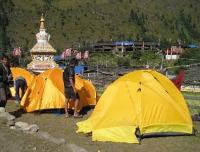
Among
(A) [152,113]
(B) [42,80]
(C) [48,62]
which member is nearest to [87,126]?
(A) [152,113]

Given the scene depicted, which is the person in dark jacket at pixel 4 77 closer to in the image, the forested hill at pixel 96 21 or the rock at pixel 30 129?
the rock at pixel 30 129

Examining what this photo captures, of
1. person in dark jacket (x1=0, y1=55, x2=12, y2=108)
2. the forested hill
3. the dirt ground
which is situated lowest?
the dirt ground

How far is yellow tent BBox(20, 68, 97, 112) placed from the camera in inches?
430

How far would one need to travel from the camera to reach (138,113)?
808cm

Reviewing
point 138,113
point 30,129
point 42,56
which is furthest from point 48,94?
point 42,56

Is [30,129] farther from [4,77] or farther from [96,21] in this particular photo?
[96,21]

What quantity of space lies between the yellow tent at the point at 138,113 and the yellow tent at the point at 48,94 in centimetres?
240

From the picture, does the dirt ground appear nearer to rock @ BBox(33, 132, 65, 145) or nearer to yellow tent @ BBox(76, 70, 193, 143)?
rock @ BBox(33, 132, 65, 145)

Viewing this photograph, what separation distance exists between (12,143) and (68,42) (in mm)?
111044

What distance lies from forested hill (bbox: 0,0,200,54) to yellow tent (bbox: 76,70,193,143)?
90499 millimetres

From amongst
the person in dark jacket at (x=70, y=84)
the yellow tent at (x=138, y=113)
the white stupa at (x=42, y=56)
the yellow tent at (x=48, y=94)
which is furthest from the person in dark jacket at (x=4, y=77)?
the white stupa at (x=42, y=56)

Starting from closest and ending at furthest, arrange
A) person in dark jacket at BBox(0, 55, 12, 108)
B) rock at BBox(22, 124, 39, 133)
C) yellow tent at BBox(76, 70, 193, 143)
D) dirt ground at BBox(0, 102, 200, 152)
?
dirt ground at BBox(0, 102, 200, 152)
yellow tent at BBox(76, 70, 193, 143)
rock at BBox(22, 124, 39, 133)
person in dark jacket at BBox(0, 55, 12, 108)

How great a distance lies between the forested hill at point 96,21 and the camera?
114812 millimetres

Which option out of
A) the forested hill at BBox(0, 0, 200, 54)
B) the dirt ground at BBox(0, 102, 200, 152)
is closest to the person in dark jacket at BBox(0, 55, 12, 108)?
the dirt ground at BBox(0, 102, 200, 152)
